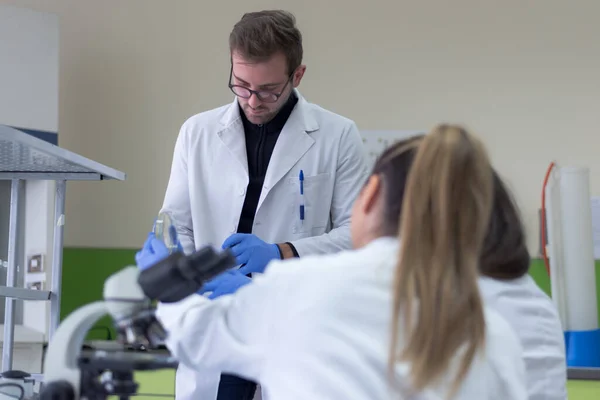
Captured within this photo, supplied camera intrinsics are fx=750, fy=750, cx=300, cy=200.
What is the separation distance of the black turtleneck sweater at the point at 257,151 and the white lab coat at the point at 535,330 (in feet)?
2.64

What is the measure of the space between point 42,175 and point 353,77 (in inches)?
71.1

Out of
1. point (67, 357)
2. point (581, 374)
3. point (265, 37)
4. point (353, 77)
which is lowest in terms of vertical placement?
point (581, 374)

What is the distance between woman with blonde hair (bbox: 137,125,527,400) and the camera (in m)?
0.80

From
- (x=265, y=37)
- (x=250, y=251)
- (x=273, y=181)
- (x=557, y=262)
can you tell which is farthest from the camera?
(x=557, y=262)

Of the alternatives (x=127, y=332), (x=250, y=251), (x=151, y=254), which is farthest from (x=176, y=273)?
(x=250, y=251)

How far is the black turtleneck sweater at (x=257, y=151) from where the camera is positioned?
1739 mm

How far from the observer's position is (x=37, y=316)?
2848 mm

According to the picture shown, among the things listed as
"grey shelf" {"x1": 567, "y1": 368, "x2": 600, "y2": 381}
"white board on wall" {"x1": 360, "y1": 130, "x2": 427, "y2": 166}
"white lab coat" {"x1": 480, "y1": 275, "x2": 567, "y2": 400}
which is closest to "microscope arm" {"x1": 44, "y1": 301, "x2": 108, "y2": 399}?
"white lab coat" {"x1": 480, "y1": 275, "x2": 567, "y2": 400}

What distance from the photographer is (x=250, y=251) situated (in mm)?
1514

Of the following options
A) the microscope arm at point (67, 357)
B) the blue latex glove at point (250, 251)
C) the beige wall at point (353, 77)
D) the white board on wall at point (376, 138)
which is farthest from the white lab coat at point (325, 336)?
the beige wall at point (353, 77)

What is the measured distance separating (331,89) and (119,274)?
8.45ft

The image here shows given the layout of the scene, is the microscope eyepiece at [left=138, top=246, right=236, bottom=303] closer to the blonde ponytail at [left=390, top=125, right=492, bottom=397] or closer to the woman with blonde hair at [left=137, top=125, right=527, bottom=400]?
the woman with blonde hair at [left=137, top=125, right=527, bottom=400]

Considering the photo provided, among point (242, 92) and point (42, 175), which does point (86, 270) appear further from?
point (242, 92)

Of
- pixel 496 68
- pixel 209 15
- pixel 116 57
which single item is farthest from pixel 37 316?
pixel 496 68
